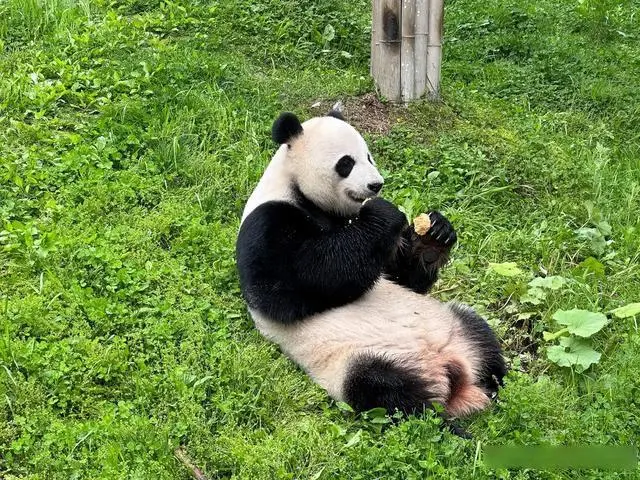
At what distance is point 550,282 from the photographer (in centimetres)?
466

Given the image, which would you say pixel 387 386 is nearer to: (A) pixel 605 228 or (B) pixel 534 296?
(B) pixel 534 296

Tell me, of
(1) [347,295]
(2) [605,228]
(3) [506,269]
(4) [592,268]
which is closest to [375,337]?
(1) [347,295]

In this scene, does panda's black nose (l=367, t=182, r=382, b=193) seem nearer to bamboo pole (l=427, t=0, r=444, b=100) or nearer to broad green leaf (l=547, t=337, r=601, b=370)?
broad green leaf (l=547, t=337, r=601, b=370)

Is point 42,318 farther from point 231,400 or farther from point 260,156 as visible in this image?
point 260,156

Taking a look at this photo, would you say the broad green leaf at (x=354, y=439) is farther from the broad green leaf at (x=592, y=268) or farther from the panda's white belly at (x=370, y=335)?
the broad green leaf at (x=592, y=268)

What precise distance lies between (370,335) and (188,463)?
1089mm

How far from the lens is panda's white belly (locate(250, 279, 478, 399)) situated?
12.3 ft

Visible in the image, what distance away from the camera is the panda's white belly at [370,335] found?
3.76m

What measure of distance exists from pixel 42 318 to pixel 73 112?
2.52 meters

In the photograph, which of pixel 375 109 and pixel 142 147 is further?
pixel 375 109

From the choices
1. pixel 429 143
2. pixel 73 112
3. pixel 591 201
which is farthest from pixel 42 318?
pixel 591 201

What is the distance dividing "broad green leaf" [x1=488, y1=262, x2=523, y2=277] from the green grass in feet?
0.24

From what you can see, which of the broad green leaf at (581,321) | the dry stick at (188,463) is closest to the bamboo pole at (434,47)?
the broad green leaf at (581,321)

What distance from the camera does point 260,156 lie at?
568 centimetres
